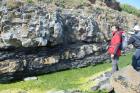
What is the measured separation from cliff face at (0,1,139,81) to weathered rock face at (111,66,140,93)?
7.82m

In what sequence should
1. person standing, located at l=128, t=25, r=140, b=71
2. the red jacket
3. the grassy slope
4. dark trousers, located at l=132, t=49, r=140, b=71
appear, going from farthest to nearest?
the grassy slope → the red jacket → dark trousers, located at l=132, t=49, r=140, b=71 → person standing, located at l=128, t=25, r=140, b=71

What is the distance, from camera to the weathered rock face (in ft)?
47.8

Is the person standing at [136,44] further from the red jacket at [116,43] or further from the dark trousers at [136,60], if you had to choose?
the red jacket at [116,43]

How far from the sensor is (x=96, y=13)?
31.0m

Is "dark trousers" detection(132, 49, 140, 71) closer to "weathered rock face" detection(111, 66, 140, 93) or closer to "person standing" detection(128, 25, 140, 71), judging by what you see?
"person standing" detection(128, 25, 140, 71)

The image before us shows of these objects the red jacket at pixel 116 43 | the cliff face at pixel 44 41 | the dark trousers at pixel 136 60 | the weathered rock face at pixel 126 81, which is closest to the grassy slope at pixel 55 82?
the cliff face at pixel 44 41

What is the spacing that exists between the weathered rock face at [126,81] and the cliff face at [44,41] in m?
7.82

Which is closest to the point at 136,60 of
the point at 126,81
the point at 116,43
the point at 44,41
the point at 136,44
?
the point at 136,44

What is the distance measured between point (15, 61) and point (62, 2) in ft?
36.1

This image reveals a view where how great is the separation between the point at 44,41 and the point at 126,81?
28.5 feet

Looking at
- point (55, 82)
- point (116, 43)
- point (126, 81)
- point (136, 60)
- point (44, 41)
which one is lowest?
point (55, 82)

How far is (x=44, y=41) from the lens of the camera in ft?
73.5

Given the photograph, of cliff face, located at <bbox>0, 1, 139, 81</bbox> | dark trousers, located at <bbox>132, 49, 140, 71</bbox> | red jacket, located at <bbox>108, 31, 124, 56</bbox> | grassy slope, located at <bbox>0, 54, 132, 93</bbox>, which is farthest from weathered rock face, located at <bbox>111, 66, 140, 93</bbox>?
cliff face, located at <bbox>0, 1, 139, 81</bbox>

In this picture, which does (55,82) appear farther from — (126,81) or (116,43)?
(126,81)
